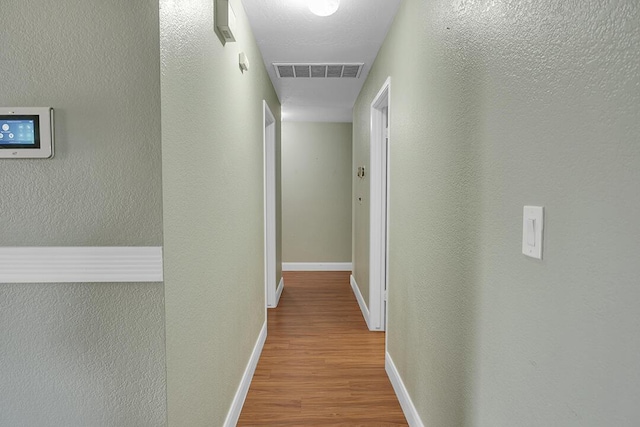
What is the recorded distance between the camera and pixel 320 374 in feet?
8.01

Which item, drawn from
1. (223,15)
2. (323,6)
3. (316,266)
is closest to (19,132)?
(223,15)

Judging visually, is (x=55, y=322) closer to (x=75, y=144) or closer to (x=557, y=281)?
(x=75, y=144)

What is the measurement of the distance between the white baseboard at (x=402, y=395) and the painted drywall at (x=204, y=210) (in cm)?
92

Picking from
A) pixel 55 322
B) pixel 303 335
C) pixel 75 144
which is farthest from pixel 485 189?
pixel 303 335

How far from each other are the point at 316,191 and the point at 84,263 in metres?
4.48

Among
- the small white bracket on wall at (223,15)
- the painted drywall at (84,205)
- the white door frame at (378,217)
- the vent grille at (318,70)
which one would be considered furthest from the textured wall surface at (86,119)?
the white door frame at (378,217)

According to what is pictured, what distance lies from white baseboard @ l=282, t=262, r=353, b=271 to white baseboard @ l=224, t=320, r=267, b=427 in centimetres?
266

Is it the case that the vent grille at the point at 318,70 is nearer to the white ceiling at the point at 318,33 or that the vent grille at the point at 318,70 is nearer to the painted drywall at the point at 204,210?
the white ceiling at the point at 318,33

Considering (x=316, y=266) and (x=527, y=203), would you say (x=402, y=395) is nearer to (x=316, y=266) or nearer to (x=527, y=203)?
(x=527, y=203)

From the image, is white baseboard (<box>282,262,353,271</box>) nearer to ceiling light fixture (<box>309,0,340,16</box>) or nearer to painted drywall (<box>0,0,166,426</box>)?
ceiling light fixture (<box>309,0,340,16</box>)

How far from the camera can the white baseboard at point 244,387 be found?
5.97 feet

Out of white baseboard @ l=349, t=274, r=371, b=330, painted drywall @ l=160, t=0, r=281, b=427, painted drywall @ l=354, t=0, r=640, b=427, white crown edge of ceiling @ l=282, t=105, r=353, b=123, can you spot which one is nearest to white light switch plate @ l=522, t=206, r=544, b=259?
painted drywall @ l=354, t=0, r=640, b=427

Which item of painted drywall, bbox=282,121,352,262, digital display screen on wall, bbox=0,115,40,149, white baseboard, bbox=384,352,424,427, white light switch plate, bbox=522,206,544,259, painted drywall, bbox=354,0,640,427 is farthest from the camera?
painted drywall, bbox=282,121,352,262

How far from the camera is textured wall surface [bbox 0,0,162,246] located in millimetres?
1020
